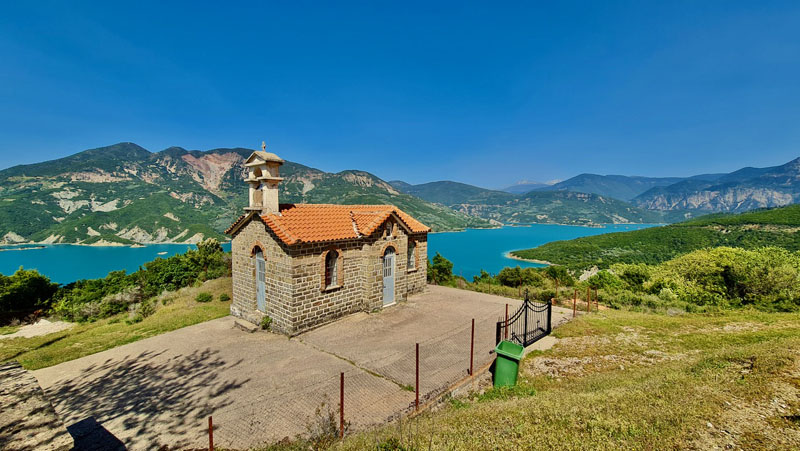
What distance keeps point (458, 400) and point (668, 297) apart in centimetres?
1617

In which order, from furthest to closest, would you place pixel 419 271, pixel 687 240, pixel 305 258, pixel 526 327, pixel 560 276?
pixel 687 240 → pixel 560 276 → pixel 419 271 → pixel 305 258 → pixel 526 327

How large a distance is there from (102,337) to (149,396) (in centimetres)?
685

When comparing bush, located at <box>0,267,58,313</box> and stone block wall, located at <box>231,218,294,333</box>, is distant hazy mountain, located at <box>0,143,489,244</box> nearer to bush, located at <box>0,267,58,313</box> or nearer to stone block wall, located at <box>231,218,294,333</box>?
bush, located at <box>0,267,58,313</box>

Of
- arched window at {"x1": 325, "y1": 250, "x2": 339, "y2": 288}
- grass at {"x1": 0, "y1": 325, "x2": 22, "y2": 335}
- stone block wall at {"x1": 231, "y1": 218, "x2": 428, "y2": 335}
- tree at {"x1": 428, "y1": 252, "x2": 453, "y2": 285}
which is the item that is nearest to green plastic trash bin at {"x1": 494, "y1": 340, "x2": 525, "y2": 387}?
stone block wall at {"x1": 231, "y1": 218, "x2": 428, "y2": 335}

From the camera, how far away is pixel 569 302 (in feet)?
50.2

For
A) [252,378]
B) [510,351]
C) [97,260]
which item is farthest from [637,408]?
[97,260]

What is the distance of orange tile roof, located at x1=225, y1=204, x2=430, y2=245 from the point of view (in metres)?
11.0

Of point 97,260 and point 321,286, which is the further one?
point 97,260

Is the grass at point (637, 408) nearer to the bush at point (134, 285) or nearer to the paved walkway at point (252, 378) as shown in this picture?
the paved walkway at point (252, 378)

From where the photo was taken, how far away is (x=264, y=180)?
38.2 ft

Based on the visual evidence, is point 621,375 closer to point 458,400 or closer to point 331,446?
point 458,400

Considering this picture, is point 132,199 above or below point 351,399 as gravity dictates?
above

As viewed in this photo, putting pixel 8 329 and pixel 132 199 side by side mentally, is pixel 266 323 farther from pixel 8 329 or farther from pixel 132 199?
pixel 132 199

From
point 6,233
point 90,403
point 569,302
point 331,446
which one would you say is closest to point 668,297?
point 569,302
